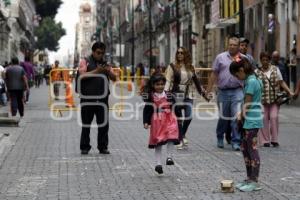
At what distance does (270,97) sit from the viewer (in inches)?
612

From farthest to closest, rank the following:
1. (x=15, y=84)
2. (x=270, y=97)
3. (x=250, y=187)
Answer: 1. (x=15, y=84)
2. (x=270, y=97)
3. (x=250, y=187)

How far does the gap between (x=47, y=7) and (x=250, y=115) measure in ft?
338

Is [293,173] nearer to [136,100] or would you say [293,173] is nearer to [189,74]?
[189,74]

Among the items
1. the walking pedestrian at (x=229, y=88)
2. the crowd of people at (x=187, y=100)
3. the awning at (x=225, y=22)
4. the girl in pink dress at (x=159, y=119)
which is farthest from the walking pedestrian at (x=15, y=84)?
the awning at (x=225, y=22)

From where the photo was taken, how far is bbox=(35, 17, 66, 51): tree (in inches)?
4689

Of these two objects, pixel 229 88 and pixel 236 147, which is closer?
pixel 236 147

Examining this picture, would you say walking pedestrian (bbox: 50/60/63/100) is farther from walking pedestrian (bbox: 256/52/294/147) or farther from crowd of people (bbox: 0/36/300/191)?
walking pedestrian (bbox: 256/52/294/147)

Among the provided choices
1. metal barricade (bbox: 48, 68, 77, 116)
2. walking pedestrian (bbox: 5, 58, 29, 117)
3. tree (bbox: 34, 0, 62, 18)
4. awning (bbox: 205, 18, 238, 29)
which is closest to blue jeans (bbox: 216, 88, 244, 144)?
walking pedestrian (bbox: 5, 58, 29, 117)

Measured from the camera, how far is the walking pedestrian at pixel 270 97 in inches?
606

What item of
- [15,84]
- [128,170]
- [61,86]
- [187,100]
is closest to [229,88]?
[187,100]

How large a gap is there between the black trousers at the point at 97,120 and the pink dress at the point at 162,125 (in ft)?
8.22

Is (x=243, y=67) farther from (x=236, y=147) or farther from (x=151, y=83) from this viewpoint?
(x=236, y=147)

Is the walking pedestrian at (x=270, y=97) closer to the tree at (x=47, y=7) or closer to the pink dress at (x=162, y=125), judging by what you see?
the pink dress at (x=162, y=125)

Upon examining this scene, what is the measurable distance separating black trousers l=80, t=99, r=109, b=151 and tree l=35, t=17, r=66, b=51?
103381 mm
